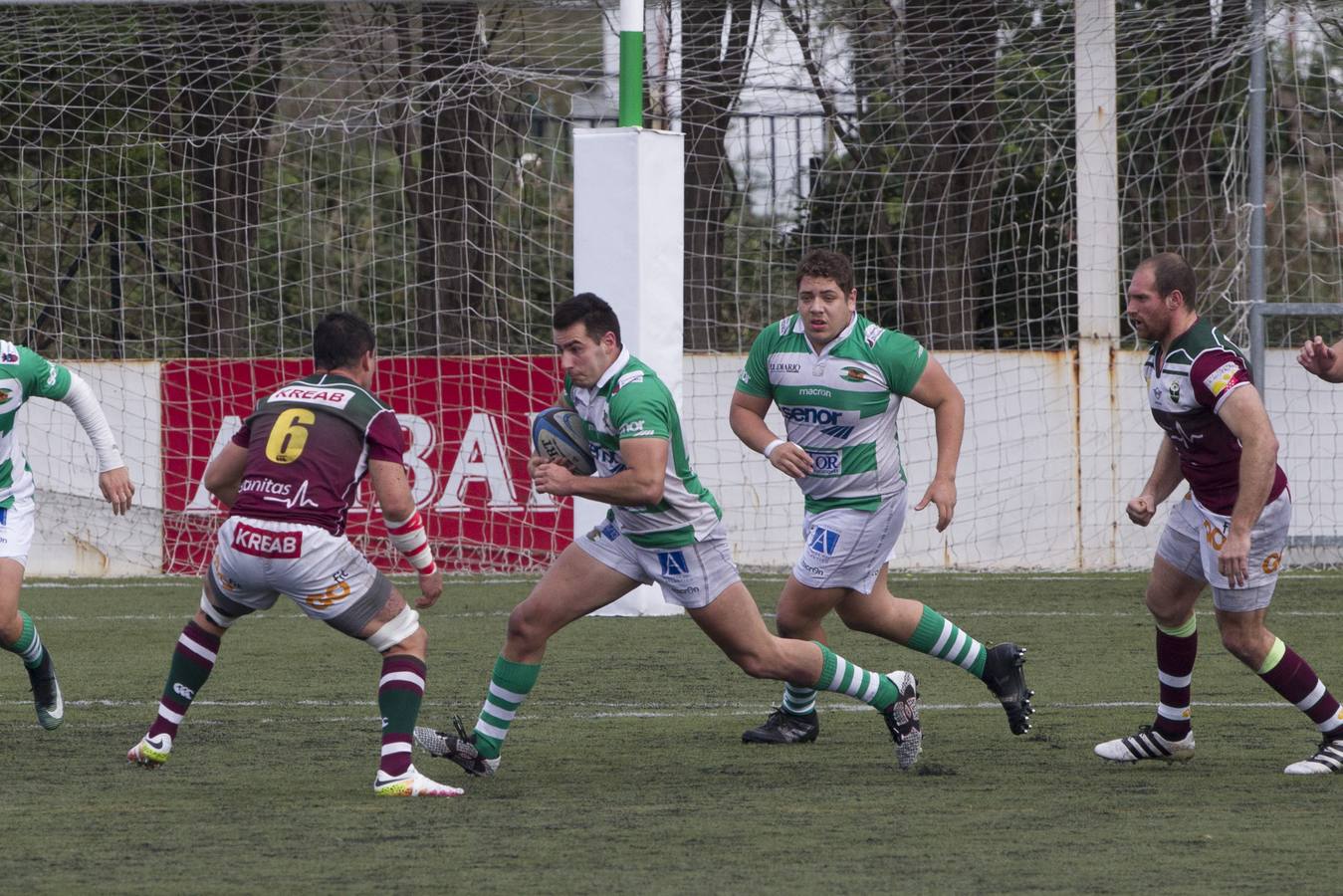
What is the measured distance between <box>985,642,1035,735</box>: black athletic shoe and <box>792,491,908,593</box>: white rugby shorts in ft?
1.82

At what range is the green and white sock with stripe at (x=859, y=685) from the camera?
20.8 ft

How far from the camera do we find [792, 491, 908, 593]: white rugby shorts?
6.98 metres

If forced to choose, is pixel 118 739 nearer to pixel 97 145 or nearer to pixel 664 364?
pixel 664 364

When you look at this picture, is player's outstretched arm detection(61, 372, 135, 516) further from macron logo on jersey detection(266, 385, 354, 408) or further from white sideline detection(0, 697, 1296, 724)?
macron logo on jersey detection(266, 385, 354, 408)

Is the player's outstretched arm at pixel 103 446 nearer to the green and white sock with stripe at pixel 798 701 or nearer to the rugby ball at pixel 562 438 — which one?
the rugby ball at pixel 562 438

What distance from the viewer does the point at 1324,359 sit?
6246 millimetres

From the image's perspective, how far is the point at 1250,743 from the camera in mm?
6910

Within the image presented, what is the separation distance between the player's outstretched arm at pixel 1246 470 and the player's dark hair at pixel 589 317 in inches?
81.3

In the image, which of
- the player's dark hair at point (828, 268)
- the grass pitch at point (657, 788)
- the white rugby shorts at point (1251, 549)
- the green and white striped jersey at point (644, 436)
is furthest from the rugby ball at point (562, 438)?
the white rugby shorts at point (1251, 549)

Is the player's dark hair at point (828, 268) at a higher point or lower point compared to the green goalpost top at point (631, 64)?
lower

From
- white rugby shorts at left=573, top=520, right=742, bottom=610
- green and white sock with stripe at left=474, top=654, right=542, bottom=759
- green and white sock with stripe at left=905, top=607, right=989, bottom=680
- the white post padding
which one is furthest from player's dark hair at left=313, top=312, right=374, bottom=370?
the white post padding

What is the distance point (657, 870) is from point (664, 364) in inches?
268

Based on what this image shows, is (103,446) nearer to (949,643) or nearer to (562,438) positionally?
(562,438)

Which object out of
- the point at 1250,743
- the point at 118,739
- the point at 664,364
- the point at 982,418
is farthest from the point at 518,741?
the point at 982,418
